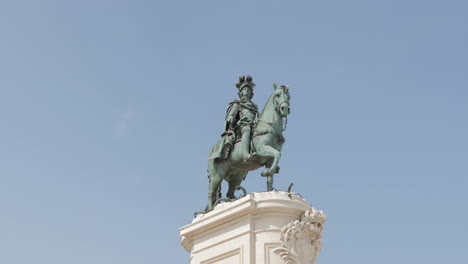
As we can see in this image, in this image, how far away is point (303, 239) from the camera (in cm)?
1984

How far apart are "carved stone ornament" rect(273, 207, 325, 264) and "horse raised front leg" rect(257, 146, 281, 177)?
4.72 ft

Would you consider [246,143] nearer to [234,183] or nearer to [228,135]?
[228,135]

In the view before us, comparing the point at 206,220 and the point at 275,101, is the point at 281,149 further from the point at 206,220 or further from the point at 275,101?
the point at 206,220

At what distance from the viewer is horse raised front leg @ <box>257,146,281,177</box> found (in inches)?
818

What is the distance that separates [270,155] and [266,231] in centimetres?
208

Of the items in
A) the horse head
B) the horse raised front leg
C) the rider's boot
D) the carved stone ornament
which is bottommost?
the carved stone ornament

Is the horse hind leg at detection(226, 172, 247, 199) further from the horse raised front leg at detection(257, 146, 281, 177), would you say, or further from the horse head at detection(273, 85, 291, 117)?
the horse head at detection(273, 85, 291, 117)

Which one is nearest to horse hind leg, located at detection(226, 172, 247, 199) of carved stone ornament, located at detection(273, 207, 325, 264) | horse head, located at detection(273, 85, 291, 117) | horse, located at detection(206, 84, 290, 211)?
horse, located at detection(206, 84, 290, 211)

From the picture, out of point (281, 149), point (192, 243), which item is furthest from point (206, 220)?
point (281, 149)

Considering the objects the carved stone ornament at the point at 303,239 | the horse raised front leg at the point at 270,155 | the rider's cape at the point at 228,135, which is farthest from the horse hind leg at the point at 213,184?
the carved stone ornament at the point at 303,239

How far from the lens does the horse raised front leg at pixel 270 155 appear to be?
2077 centimetres

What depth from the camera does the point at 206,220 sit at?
21.4m

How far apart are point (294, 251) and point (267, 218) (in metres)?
1.12

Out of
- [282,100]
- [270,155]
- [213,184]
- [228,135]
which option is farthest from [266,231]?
[282,100]
